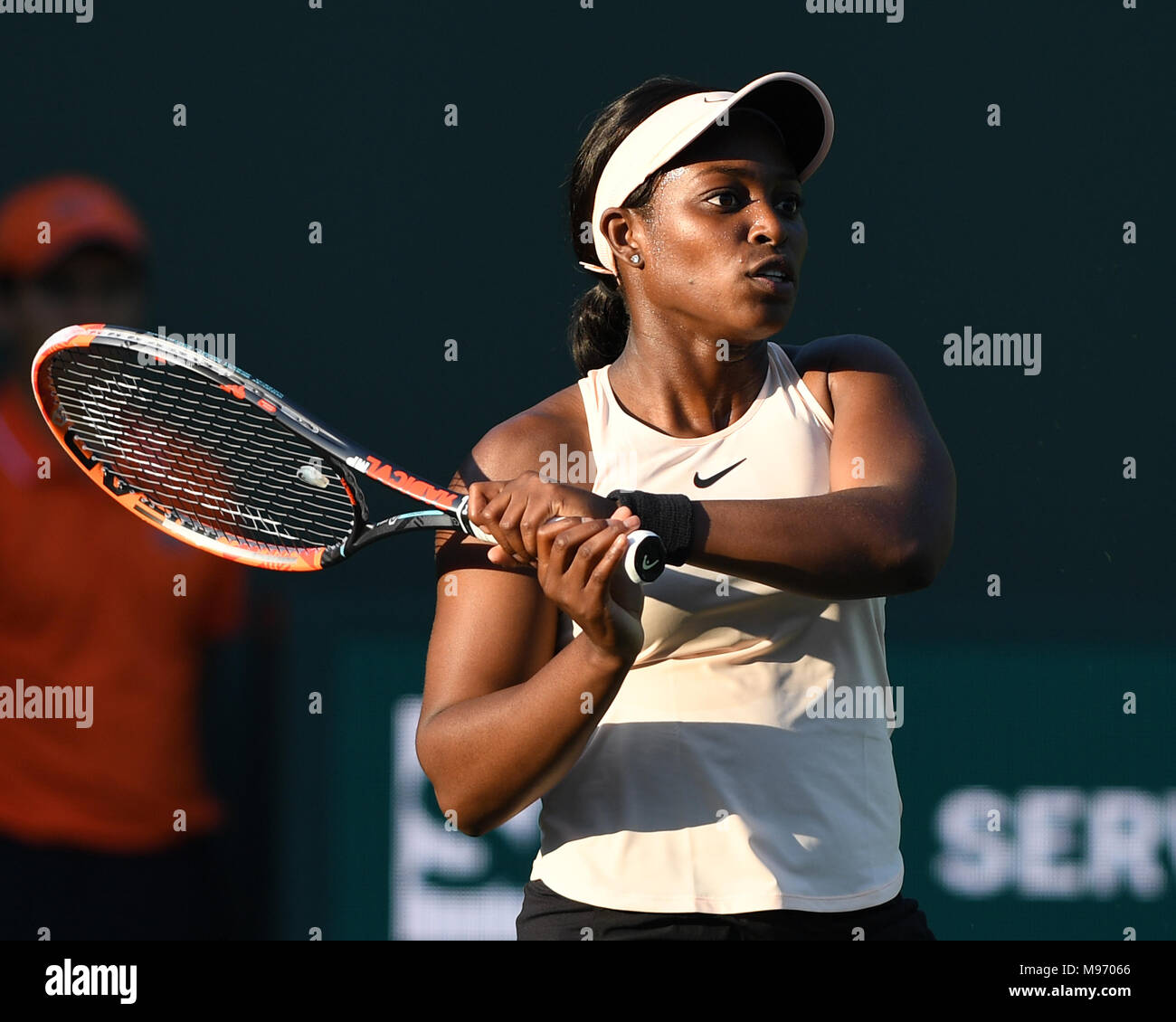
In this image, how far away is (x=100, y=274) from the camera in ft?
11.0

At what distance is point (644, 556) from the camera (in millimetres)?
1684

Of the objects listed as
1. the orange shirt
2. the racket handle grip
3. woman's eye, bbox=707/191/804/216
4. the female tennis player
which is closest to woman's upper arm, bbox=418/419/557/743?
the female tennis player

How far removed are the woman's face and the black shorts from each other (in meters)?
0.72

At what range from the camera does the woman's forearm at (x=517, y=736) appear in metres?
1.72

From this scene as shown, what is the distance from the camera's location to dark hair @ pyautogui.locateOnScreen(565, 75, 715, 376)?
2053 mm

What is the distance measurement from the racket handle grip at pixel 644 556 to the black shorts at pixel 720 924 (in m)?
0.42

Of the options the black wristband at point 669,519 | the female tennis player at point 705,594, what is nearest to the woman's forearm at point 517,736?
the female tennis player at point 705,594

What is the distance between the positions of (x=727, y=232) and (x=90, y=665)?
2.03 metres

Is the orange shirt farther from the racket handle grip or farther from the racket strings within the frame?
the racket handle grip

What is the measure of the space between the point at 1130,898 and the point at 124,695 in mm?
2318

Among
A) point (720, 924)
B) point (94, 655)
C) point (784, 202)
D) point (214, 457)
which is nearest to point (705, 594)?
point (720, 924)

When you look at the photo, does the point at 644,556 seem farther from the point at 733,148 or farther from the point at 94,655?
the point at 94,655

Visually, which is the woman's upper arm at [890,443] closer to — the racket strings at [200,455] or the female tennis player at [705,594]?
the female tennis player at [705,594]

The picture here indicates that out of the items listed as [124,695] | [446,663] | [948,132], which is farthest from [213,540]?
[948,132]
